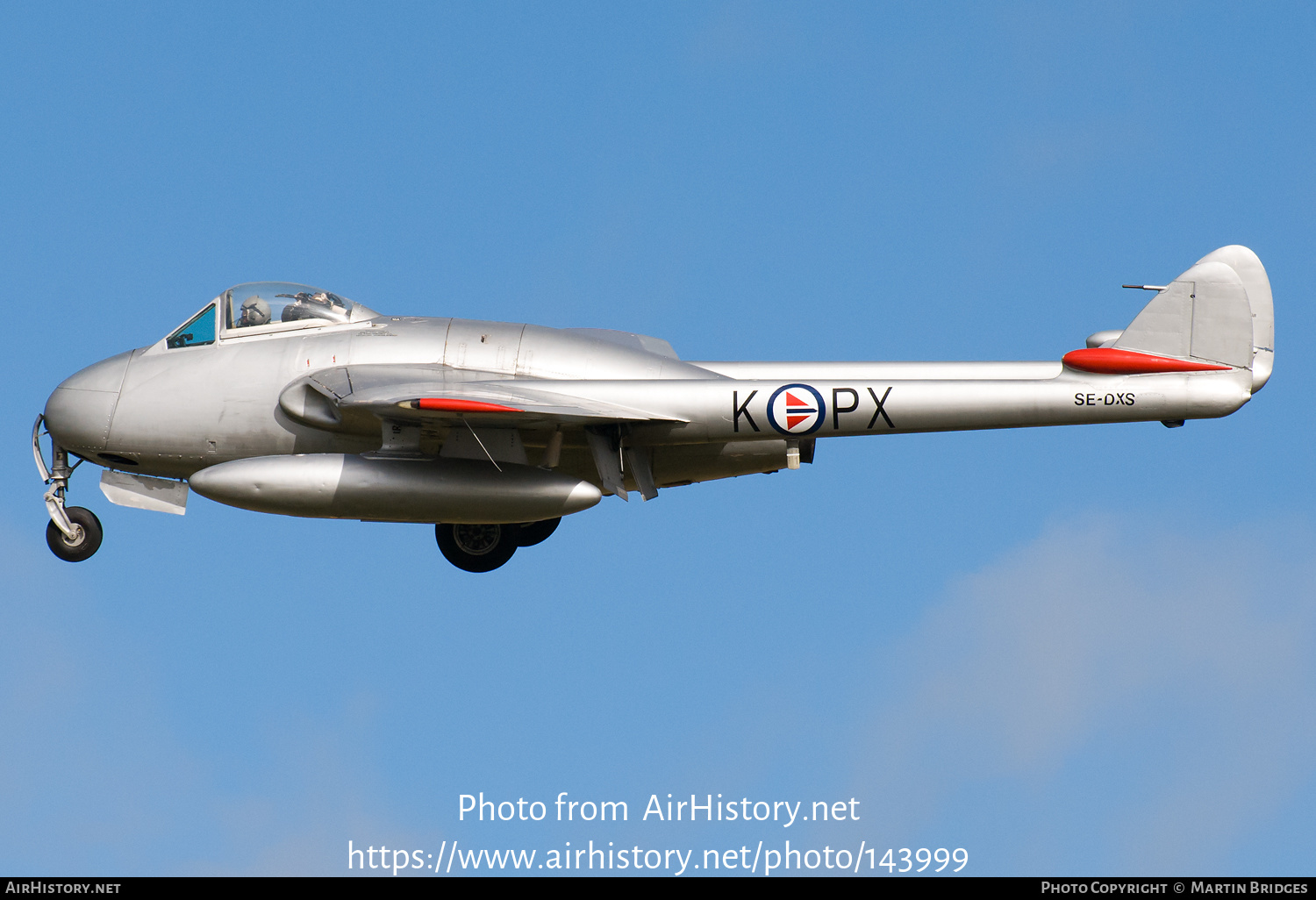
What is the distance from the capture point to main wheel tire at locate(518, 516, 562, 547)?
27016 millimetres

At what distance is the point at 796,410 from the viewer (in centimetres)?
2339

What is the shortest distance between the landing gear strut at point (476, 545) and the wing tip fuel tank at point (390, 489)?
2577 mm

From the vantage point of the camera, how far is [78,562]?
26125 millimetres

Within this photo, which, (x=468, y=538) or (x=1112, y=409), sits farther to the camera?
(x=468, y=538)

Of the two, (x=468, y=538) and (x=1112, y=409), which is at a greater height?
(x=1112, y=409)

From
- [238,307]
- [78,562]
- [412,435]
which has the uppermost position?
[238,307]

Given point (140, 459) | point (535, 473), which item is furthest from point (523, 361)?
point (140, 459)

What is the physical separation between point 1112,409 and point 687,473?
5.81 meters

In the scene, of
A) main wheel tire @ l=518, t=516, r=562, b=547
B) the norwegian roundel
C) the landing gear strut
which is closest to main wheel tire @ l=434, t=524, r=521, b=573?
the landing gear strut

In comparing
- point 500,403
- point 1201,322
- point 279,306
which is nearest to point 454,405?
point 500,403

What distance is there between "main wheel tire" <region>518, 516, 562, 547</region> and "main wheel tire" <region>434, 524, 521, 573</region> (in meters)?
0.50

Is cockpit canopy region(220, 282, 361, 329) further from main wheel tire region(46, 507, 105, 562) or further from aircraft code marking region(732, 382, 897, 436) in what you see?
aircraft code marking region(732, 382, 897, 436)

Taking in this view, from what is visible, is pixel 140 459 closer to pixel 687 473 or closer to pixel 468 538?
pixel 468 538

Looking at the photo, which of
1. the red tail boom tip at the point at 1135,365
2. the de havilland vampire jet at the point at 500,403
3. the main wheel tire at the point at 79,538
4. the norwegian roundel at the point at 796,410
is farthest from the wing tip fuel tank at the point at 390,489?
the red tail boom tip at the point at 1135,365
